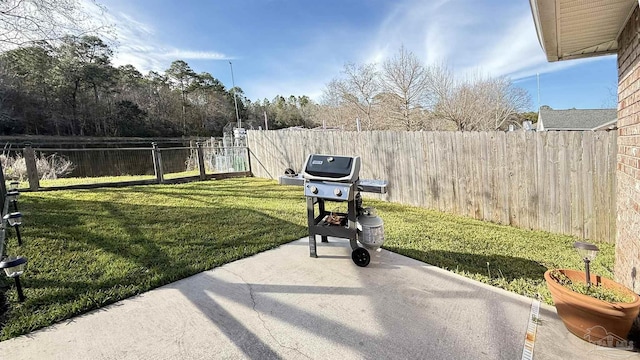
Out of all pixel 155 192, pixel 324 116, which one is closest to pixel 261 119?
pixel 324 116

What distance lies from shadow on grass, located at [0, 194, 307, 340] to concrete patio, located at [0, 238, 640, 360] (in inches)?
9.2

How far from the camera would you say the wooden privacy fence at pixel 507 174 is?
11.4 ft

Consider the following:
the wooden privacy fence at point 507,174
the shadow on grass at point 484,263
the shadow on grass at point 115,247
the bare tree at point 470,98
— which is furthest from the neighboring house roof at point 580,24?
the bare tree at point 470,98

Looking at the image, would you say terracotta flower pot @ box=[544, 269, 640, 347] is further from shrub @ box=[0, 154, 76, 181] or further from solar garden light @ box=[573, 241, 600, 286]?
shrub @ box=[0, 154, 76, 181]

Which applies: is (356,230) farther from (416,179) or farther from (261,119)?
(261,119)

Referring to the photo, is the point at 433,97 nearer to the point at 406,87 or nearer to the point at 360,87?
the point at 406,87

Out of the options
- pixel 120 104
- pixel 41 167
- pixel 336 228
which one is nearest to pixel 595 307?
pixel 336 228

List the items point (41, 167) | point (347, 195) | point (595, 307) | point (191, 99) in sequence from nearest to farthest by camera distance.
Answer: point (595, 307)
point (347, 195)
point (41, 167)
point (191, 99)

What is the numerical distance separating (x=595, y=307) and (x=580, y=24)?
202 centimetres

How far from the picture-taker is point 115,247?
3.31m

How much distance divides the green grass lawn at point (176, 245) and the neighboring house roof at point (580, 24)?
2068mm

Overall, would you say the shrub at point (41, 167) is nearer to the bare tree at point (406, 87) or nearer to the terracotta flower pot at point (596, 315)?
the terracotta flower pot at point (596, 315)

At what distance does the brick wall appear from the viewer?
6.11 feet

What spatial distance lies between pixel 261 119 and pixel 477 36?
97.6 feet
